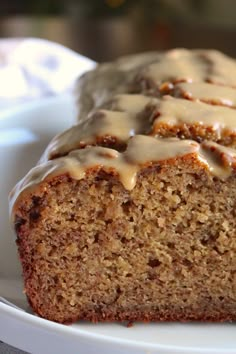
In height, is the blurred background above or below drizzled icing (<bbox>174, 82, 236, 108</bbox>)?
below

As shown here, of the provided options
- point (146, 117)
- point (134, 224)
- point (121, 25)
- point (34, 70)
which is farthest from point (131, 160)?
point (121, 25)

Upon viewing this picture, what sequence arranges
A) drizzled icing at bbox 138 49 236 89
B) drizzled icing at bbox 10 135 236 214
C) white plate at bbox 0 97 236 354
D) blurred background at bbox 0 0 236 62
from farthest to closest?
blurred background at bbox 0 0 236 62 → drizzled icing at bbox 138 49 236 89 → drizzled icing at bbox 10 135 236 214 → white plate at bbox 0 97 236 354

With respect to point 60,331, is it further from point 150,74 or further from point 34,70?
point 34,70

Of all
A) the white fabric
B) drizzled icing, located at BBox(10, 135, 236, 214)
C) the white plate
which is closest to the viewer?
the white plate

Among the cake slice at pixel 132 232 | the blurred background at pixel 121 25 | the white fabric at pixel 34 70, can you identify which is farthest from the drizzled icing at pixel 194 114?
the blurred background at pixel 121 25

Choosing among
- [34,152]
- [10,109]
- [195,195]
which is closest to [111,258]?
[195,195]

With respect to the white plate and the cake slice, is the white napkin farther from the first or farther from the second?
the cake slice

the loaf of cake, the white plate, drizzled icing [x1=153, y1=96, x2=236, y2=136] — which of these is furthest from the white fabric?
the loaf of cake

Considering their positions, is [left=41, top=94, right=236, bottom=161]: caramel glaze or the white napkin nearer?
[left=41, top=94, right=236, bottom=161]: caramel glaze
